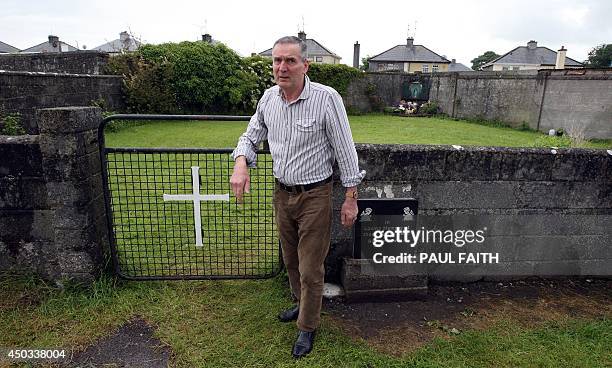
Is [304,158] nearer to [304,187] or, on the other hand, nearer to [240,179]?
[304,187]

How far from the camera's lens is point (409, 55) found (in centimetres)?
5094

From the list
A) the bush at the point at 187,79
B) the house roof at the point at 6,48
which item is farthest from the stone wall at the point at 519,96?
the house roof at the point at 6,48

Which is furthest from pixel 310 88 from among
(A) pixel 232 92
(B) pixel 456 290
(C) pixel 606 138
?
(C) pixel 606 138

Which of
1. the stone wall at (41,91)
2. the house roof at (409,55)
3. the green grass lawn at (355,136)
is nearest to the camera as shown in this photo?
the stone wall at (41,91)

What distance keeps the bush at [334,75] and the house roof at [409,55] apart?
3353cm

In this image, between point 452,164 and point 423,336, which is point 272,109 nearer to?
point 452,164

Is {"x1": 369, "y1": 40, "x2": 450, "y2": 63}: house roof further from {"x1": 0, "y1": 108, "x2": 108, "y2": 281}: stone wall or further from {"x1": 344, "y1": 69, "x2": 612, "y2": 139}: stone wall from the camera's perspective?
{"x1": 0, "y1": 108, "x2": 108, "y2": 281}: stone wall

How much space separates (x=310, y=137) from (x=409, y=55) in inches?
2076

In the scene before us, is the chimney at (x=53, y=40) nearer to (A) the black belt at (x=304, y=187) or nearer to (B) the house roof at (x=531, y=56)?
(A) the black belt at (x=304, y=187)

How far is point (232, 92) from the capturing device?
611 inches

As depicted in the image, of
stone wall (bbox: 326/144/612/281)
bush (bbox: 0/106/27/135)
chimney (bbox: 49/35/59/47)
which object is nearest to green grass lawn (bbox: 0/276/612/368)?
stone wall (bbox: 326/144/612/281)

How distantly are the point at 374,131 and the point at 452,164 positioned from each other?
10.6 metres

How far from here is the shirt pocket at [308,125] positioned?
232 centimetres

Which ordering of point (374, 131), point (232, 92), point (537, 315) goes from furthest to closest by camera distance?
1. point (232, 92)
2. point (374, 131)
3. point (537, 315)
